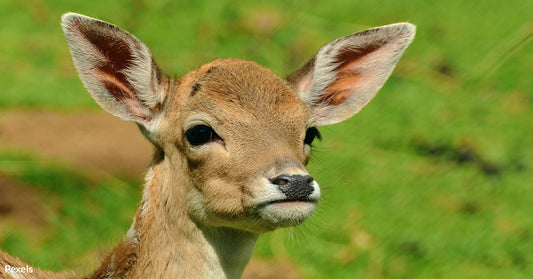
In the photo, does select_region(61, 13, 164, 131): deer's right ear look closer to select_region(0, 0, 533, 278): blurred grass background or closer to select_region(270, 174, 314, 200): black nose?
select_region(0, 0, 533, 278): blurred grass background

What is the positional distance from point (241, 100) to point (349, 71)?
106 centimetres

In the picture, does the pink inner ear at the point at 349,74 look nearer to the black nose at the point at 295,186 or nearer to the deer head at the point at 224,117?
the deer head at the point at 224,117

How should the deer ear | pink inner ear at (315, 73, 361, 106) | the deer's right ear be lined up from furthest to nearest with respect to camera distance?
pink inner ear at (315, 73, 361, 106), the deer ear, the deer's right ear

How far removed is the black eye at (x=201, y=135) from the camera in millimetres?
4477

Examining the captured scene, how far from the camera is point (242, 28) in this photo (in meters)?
10.2

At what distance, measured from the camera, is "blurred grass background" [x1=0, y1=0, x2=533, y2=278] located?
7.14 m

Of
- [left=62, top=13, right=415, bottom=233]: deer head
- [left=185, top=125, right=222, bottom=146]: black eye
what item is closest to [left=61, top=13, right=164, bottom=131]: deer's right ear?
[left=62, top=13, right=415, bottom=233]: deer head

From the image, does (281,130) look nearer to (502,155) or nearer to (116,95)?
(116,95)

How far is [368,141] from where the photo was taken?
871cm

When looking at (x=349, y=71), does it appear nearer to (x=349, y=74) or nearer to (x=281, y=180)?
(x=349, y=74)

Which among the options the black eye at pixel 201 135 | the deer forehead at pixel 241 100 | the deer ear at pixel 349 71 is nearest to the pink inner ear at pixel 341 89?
the deer ear at pixel 349 71

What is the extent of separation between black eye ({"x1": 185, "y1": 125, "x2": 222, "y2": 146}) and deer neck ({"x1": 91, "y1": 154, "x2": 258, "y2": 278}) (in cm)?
25

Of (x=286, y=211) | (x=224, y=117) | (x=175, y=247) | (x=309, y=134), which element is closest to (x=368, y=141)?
(x=309, y=134)

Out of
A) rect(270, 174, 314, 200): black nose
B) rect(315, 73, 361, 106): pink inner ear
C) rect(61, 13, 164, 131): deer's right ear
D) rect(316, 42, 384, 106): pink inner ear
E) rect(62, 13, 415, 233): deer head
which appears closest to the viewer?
rect(270, 174, 314, 200): black nose
